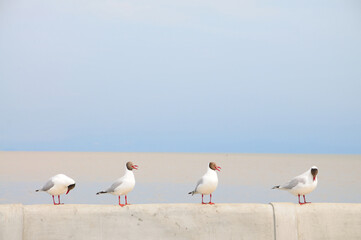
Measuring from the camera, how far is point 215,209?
853 cm

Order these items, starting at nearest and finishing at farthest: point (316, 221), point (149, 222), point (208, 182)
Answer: point (149, 222), point (316, 221), point (208, 182)

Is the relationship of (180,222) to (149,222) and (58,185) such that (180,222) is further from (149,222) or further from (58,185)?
(58,185)

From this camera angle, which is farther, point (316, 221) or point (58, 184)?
point (58, 184)

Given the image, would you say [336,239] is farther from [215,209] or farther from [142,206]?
[142,206]

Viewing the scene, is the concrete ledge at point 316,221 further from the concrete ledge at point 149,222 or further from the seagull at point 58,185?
the seagull at point 58,185

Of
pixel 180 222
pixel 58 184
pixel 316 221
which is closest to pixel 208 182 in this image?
pixel 180 222

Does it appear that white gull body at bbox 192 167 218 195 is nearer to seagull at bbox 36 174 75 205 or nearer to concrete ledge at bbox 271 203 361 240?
concrete ledge at bbox 271 203 361 240

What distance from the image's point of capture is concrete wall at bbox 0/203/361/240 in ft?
27.3

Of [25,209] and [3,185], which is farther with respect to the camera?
[3,185]

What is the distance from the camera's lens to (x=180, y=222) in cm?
848

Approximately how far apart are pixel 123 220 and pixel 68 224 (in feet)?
2.53

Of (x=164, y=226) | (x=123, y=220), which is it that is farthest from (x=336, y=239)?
(x=123, y=220)

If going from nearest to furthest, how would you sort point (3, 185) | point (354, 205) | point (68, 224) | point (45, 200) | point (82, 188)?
point (68, 224) < point (354, 205) < point (45, 200) < point (82, 188) < point (3, 185)

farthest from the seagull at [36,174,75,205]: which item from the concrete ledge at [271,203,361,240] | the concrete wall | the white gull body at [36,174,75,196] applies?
the concrete ledge at [271,203,361,240]
